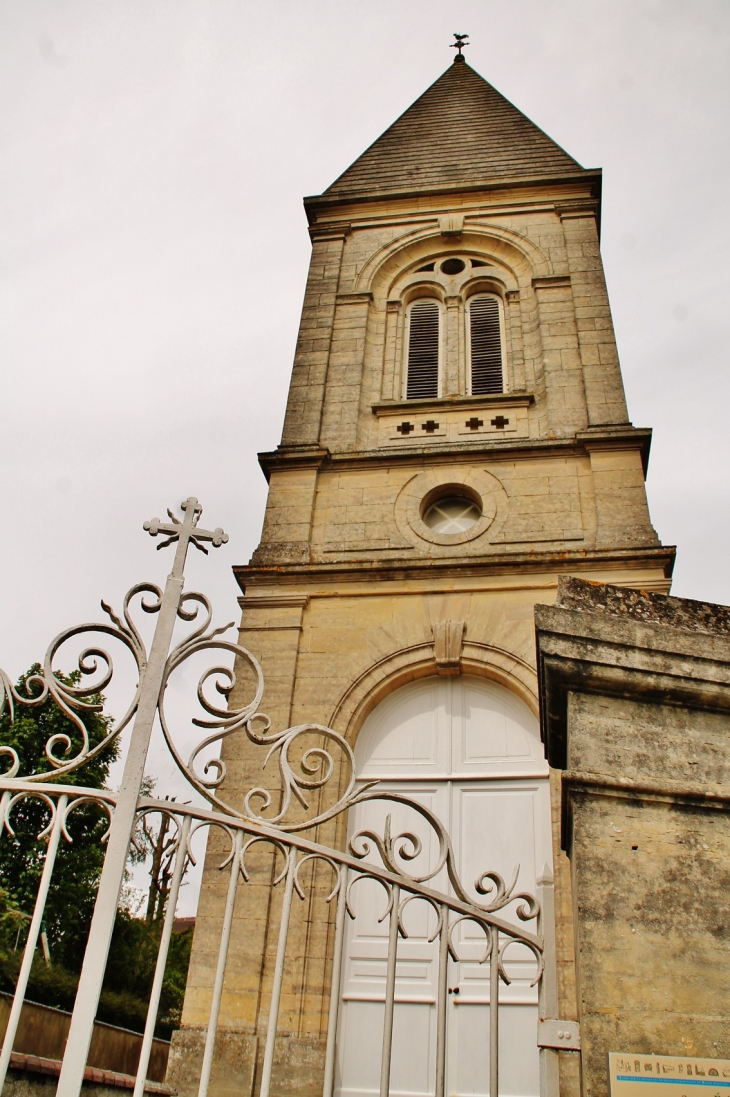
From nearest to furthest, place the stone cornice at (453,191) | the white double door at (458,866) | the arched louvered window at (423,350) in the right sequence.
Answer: the white double door at (458,866)
the arched louvered window at (423,350)
the stone cornice at (453,191)

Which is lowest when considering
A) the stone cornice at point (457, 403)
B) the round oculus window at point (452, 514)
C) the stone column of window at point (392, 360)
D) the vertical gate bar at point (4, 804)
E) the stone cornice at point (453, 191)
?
the vertical gate bar at point (4, 804)

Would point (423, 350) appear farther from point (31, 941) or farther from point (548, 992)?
point (31, 941)

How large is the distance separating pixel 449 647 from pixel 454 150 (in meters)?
11.0

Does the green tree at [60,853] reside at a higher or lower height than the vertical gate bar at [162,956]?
higher

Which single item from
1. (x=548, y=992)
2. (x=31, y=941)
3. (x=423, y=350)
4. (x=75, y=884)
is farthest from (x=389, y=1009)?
(x=75, y=884)

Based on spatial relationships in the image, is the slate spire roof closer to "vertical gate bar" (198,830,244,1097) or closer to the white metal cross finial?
the white metal cross finial

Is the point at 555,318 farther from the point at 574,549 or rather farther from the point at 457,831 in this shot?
the point at 457,831

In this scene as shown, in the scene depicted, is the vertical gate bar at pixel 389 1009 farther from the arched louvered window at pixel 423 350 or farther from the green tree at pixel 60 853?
the green tree at pixel 60 853

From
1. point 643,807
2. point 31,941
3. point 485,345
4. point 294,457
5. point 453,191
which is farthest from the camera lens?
point 453,191

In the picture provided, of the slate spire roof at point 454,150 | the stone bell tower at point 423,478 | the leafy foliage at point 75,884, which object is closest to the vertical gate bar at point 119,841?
the stone bell tower at point 423,478

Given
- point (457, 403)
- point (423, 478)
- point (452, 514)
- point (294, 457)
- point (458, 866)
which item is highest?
point (457, 403)

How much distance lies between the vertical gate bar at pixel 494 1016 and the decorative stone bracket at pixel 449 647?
553 centimetres

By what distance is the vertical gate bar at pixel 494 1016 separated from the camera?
3324mm

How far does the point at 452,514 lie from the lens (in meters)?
10.6
